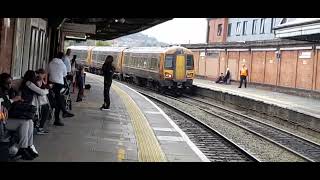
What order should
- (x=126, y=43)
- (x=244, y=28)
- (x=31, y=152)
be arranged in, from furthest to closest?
(x=126, y=43) → (x=244, y=28) → (x=31, y=152)

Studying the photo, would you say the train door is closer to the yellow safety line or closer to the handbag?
the yellow safety line

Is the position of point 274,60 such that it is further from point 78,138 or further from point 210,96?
point 78,138

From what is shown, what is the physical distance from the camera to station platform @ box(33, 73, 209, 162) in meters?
7.98

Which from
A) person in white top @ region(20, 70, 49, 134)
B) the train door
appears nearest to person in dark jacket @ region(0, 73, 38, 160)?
person in white top @ region(20, 70, 49, 134)

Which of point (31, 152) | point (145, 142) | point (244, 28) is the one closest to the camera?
point (31, 152)

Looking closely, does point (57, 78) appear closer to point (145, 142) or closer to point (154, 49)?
point (145, 142)

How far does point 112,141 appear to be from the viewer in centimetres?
953

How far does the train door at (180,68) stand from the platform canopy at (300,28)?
8356 mm

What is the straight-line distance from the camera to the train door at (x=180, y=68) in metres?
28.8

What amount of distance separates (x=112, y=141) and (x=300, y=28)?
11.7 metres

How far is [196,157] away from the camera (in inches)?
365

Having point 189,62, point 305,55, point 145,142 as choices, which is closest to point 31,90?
point 145,142
